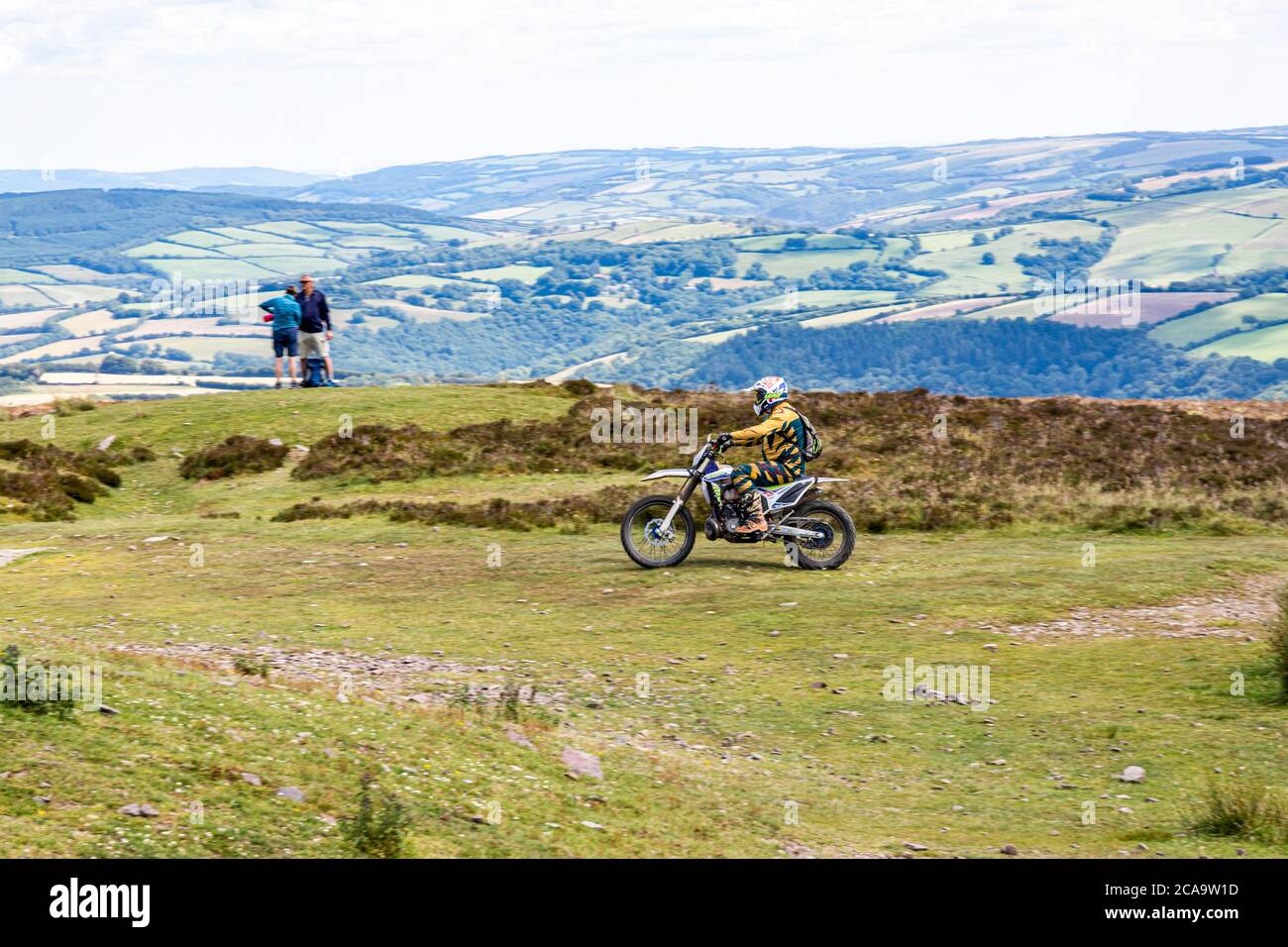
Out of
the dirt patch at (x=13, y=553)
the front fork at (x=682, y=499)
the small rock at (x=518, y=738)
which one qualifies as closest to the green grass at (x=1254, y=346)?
the front fork at (x=682, y=499)

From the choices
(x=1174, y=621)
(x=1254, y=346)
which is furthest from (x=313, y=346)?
(x=1254, y=346)

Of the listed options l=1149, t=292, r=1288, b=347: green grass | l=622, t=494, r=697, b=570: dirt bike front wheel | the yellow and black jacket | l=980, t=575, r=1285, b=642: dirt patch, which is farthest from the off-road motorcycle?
l=1149, t=292, r=1288, b=347: green grass

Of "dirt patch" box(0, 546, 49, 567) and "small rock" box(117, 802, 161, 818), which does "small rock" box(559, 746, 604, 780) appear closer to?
"small rock" box(117, 802, 161, 818)

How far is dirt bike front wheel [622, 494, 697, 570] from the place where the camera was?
1947 centimetres

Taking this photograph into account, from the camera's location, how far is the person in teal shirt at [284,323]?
117ft

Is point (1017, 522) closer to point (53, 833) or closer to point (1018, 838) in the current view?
point (1018, 838)

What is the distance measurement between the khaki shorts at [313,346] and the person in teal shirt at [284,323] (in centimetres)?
18

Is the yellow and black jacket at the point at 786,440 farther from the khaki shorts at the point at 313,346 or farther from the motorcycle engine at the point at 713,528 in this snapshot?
the khaki shorts at the point at 313,346

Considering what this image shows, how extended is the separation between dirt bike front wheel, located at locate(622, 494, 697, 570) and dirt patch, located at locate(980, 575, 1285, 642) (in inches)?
203

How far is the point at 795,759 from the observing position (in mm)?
11297

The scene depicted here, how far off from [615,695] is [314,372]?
90.6 feet

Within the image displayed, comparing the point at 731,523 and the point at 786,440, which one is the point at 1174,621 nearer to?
the point at 786,440
